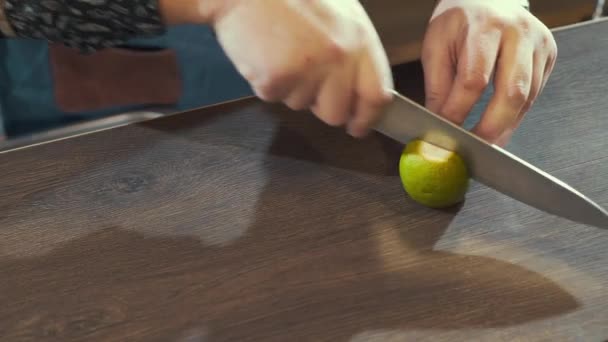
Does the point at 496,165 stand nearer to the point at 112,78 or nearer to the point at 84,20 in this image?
the point at 84,20

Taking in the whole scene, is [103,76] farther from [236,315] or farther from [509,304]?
[509,304]

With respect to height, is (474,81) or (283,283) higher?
(474,81)

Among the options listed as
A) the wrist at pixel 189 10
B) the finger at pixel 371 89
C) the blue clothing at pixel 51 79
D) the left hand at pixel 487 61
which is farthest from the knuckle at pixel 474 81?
the blue clothing at pixel 51 79

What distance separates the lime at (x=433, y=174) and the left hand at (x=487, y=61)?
0.06 m

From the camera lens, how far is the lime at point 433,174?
0.69m

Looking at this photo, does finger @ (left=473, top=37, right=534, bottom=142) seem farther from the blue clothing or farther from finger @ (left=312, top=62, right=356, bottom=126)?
the blue clothing

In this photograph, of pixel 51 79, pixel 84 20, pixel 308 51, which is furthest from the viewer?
pixel 51 79

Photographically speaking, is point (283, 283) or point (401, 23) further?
point (401, 23)

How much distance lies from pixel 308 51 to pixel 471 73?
0.72 ft

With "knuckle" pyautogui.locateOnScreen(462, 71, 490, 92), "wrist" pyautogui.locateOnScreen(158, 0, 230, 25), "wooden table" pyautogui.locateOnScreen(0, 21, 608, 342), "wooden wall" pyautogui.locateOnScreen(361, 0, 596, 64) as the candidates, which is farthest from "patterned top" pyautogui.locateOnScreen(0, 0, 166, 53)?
"wooden wall" pyautogui.locateOnScreen(361, 0, 596, 64)

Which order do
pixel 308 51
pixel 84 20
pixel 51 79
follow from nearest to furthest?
1. pixel 308 51
2. pixel 84 20
3. pixel 51 79

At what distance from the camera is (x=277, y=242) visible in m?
0.70

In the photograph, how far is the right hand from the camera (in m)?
0.61

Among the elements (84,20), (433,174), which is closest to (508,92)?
(433,174)
